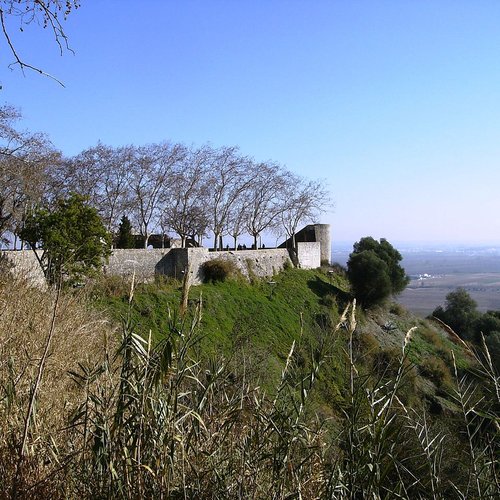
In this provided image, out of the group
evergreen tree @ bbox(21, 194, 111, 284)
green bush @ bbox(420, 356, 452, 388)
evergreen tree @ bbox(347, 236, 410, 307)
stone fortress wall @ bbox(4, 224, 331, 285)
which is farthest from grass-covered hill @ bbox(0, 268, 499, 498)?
evergreen tree @ bbox(347, 236, 410, 307)

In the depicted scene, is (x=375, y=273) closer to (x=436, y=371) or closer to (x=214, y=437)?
(x=436, y=371)

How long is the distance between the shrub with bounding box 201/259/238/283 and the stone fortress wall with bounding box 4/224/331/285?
0.81ft

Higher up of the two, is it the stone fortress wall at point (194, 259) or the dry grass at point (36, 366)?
the stone fortress wall at point (194, 259)

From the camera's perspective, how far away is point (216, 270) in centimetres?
2597

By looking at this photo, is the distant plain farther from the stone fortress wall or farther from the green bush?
the green bush

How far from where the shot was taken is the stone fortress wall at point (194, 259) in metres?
21.9

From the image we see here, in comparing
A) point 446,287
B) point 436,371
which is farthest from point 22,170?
point 446,287

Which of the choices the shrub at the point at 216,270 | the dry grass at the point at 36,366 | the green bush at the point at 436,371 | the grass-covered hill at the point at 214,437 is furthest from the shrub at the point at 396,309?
the grass-covered hill at the point at 214,437

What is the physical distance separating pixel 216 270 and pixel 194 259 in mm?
1394

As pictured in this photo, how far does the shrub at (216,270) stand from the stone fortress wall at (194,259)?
248 mm

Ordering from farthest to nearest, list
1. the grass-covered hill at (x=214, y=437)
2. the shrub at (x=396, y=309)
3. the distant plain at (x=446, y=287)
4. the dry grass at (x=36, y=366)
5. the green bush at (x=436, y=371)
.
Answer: the distant plain at (x=446, y=287), the shrub at (x=396, y=309), the green bush at (x=436, y=371), the dry grass at (x=36, y=366), the grass-covered hill at (x=214, y=437)

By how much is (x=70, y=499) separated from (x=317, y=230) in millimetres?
34517

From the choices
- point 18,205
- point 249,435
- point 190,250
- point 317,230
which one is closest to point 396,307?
point 317,230

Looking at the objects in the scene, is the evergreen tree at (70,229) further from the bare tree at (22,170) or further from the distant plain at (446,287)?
the distant plain at (446,287)
